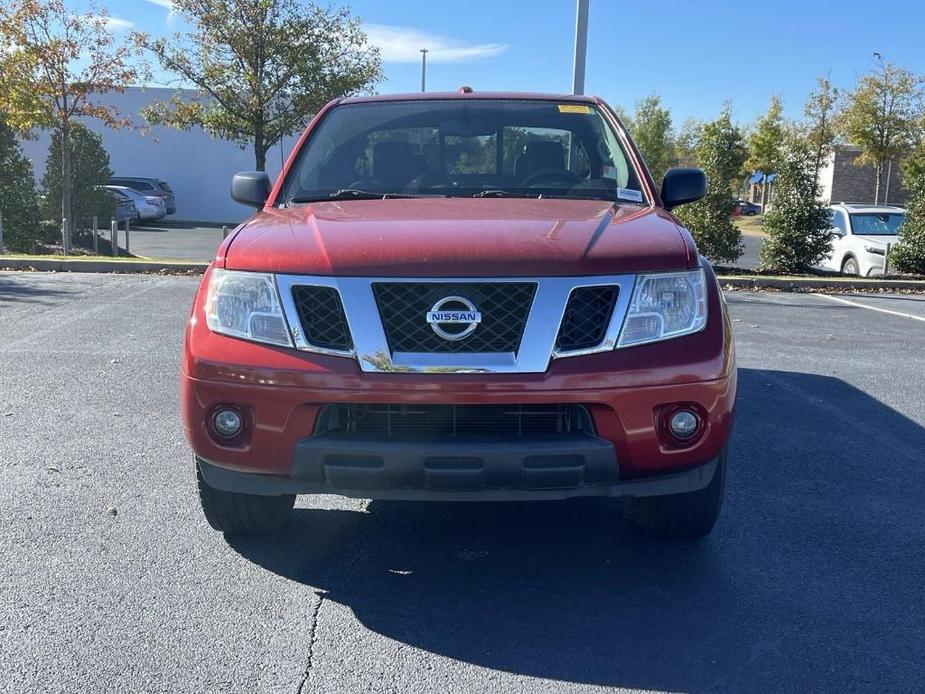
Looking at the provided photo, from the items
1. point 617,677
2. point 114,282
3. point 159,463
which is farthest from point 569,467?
point 114,282

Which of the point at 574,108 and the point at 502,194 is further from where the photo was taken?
the point at 574,108

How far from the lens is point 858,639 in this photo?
3020 millimetres

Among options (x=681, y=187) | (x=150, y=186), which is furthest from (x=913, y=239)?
(x=150, y=186)

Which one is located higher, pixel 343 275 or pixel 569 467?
pixel 343 275

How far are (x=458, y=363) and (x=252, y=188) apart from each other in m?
1.99

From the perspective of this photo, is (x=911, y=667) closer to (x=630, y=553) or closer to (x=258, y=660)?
(x=630, y=553)

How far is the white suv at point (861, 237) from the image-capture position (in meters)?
15.6

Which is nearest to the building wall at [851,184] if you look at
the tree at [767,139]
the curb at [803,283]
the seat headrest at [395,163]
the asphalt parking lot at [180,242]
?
the tree at [767,139]

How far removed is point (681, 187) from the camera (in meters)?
4.44

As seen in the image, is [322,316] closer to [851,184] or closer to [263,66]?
[263,66]

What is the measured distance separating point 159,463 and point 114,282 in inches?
303

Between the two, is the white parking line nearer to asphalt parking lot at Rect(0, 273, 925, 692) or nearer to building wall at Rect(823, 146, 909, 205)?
asphalt parking lot at Rect(0, 273, 925, 692)

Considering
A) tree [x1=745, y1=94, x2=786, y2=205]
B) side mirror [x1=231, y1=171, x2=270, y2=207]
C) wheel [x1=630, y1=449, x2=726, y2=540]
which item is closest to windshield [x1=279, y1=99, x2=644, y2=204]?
side mirror [x1=231, y1=171, x2=270, y2=207]

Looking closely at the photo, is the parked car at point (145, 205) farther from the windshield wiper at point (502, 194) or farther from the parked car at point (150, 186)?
the windshield wiper at point (502, 194)
